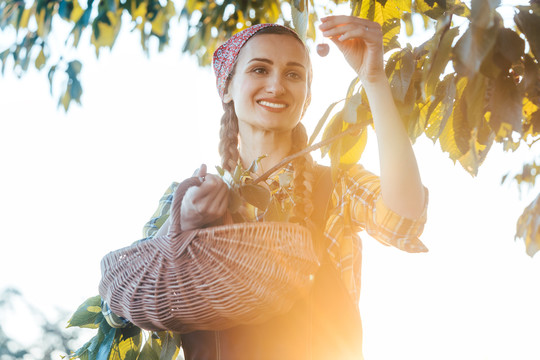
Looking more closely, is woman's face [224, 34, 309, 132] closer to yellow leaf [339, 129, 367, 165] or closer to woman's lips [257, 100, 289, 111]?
woman's lips [257, 100, 289, 111]

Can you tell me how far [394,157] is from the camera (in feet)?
3.22

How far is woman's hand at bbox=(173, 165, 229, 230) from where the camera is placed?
0.99m

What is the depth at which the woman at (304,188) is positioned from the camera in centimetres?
97

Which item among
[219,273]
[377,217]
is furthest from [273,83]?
[219,273]

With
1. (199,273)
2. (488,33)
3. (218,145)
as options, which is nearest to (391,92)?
(488,33)

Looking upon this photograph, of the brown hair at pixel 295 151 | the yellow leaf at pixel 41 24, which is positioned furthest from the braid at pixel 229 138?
the yellow leaf at pixel 41 24

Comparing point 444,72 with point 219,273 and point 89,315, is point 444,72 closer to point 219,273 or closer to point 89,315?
point 219,273

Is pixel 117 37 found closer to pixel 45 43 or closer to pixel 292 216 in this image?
pixel 45 43

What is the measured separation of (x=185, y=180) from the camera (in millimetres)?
1023

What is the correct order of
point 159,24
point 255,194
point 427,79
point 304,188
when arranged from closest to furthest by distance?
point 427,79, point 255,194, point 304,188, point 159,24

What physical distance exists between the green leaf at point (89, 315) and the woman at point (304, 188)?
27cm

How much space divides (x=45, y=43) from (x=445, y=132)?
1.42 meters

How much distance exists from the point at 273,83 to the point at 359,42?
0.34 meters

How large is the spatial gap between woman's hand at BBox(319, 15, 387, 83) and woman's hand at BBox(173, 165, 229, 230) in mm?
298
